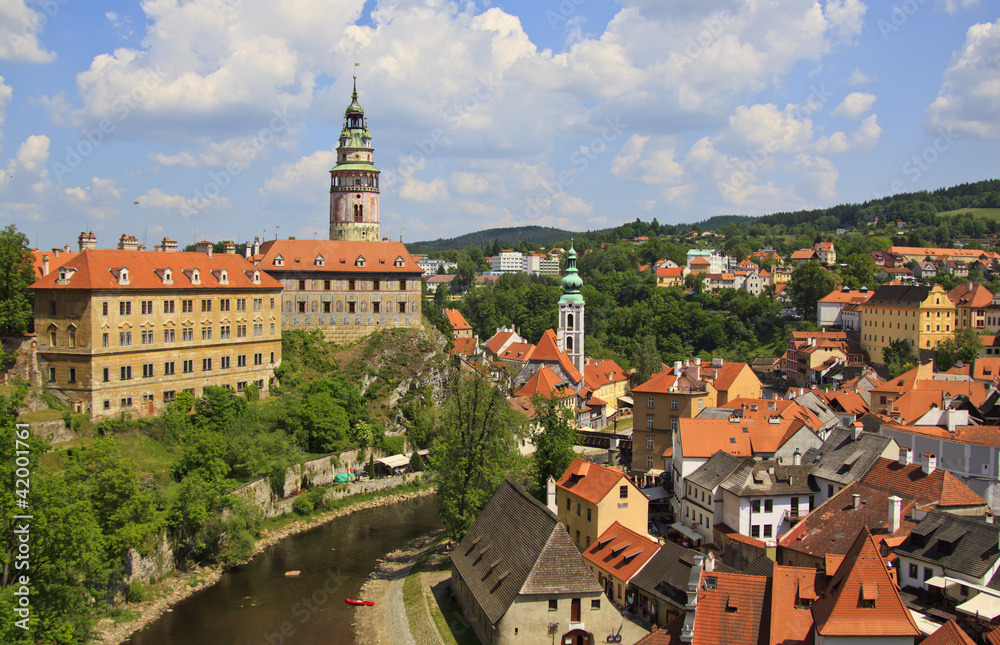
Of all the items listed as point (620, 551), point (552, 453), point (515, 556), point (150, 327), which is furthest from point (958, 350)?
point (150, 327)

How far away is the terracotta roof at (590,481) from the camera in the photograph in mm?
33188

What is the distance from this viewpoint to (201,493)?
34.9 m

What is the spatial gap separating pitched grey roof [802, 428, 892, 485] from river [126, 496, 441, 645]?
64.7ft

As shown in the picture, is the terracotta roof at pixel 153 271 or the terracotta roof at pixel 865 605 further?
the terracotta roof at pixel 153 271

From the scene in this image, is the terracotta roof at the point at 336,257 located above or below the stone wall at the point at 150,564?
above

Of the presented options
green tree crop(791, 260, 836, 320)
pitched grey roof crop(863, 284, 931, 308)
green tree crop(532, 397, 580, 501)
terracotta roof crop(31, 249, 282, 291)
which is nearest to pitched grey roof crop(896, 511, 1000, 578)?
green tree crop(532, 397, 580, 501)

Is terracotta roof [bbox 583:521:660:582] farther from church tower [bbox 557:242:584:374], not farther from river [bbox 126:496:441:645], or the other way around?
church tower [bbox 557:242:584:374]

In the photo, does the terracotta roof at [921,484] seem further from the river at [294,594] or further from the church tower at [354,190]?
the church tower at [354,190]

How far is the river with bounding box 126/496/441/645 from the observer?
29.3 meters

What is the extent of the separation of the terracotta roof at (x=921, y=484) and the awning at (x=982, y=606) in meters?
6.38

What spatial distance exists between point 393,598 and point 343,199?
42.3 m

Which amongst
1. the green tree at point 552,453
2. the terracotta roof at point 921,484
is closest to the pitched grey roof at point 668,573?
the terracotta roof at point 921,484

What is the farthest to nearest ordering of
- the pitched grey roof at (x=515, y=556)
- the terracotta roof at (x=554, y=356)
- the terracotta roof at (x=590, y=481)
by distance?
the terracotta roof at (x=554, y=356) < the terracotta roof at (x=590, y=481) < the pitched grey roof at (x=515, y=556)

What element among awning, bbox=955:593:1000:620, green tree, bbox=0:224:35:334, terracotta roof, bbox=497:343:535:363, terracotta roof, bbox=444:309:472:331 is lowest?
awning, bbox=955:593:1000:620
